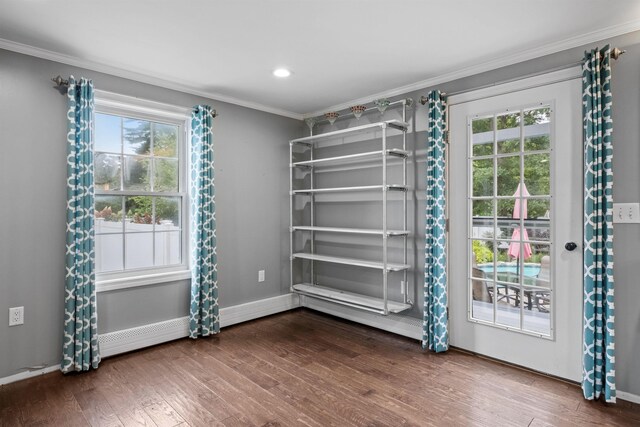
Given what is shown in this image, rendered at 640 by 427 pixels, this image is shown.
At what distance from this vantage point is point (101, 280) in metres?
3.13

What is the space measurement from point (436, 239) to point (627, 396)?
162 centimetres

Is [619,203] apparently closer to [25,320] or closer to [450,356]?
[450,356]

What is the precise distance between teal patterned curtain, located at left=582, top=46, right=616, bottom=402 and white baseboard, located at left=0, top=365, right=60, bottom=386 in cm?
385

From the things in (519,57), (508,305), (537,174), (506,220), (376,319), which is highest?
(519,57)

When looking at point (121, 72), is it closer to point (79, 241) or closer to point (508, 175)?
point (79, 241)

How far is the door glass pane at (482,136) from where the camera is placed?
3.05 m

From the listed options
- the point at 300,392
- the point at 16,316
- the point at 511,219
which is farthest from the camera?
the point at 511,219

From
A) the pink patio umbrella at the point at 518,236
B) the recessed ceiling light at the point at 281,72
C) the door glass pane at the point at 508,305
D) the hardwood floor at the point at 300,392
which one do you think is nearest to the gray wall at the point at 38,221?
the hardwood floor at the point at 300,392

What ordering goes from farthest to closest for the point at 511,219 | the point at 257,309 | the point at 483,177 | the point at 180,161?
the point at 257,309, the point at 180,161, the point at 483,177, the point at 511,219

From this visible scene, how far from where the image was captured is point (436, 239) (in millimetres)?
3211

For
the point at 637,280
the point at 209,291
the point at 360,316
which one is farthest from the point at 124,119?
the point at 637,280

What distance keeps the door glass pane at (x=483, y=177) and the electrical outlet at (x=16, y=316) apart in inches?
145

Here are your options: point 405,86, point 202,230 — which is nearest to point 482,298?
point 405,86

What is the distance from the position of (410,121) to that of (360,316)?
216 cm
